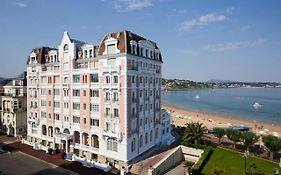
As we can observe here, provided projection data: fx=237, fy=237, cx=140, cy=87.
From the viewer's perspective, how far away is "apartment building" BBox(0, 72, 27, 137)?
202ft

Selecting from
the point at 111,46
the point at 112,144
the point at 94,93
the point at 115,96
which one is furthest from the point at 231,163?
the point at 111,46

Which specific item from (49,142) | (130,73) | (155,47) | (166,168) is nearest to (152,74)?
(155,47)

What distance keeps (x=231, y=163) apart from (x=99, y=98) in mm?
26307

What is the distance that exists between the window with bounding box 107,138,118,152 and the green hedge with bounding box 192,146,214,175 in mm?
13895

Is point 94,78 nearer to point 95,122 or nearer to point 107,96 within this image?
point 107,96

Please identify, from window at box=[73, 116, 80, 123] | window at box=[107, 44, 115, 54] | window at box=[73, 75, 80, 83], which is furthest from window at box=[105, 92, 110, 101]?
window at box=[73, 116, 80, 123]

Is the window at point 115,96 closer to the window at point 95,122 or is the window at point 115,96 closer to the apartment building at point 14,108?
the window at point 95,122

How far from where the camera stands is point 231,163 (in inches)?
1639

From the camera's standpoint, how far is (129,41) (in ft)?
138

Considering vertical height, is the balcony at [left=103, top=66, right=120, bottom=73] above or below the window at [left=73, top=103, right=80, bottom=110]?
above

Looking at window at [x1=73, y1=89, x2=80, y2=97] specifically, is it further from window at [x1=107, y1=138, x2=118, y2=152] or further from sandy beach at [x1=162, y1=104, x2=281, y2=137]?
sandy beach at [x1=162, y1=104, x2=281, y2=137]

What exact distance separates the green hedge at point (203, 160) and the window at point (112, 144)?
13.9 meters

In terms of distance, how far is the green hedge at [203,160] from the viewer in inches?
1464

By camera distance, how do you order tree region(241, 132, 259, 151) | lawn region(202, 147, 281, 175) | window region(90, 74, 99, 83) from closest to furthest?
lawn region(202, 147, 281, 175) → window region(90, 74, 99, 83) → tree region(241, 132, 259, 151)
